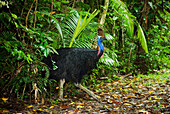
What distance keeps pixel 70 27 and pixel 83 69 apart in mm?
774

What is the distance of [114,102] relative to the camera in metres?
3.29

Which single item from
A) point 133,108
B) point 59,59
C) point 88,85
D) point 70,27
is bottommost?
point 133,108

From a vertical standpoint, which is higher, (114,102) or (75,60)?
(75,60)

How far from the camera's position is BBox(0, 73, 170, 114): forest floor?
2836 millimetres

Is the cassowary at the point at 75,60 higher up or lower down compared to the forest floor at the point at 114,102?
higher up

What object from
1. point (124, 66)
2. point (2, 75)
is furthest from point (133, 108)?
point (124, 66)

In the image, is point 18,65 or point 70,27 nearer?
point 18,65

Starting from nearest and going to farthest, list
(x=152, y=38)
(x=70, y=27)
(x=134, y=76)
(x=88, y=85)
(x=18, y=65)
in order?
(x=18, y=65) < (x=70, y=27) < (x=88, y=85) < (x=134, y=76) < (x=152, y=38)

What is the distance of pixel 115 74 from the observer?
208 inches

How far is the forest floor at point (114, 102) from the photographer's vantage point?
2.84m

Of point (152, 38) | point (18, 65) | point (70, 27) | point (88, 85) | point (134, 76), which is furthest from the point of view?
point (152, 38)

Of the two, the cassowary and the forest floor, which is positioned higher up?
the cassowary

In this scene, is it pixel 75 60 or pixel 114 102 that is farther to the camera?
pixel 114 102

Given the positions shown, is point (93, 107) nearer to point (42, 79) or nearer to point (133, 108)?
point (133, 108)
